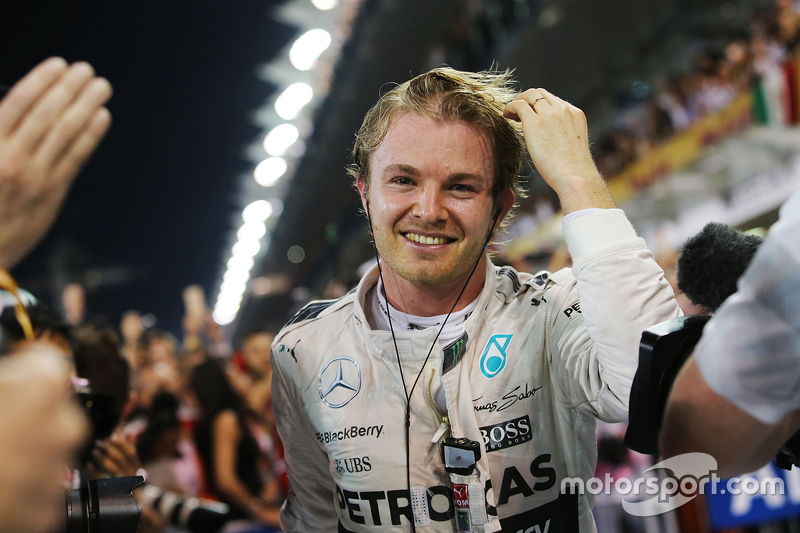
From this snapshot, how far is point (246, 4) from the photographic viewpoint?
3.29 metres

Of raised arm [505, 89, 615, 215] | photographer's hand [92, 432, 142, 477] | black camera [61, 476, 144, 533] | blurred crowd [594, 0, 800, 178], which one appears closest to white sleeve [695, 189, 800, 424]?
raised arm [505, 89, 615, 215]

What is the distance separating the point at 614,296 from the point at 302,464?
0.95m

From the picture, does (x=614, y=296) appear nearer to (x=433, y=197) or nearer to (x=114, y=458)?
(x=433, y=197)

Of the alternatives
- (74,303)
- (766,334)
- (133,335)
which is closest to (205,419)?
(74,303)

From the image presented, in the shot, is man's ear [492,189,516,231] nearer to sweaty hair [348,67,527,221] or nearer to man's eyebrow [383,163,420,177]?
sweaty hair [348,67,527,221]

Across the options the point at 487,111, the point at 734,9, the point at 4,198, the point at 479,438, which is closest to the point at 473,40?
the point at 487,111

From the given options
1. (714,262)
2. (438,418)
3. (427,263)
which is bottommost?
(438,418)

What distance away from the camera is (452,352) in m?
1.45

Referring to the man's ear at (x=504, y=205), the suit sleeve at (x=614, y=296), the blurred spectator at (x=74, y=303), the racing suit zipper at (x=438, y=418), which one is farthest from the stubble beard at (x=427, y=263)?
the blurred spectator at (x=74, y=303)

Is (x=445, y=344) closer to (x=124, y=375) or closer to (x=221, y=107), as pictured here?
(x=124, y=375)

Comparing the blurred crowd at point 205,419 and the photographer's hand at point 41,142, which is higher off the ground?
the photographer's hand at point 41,142

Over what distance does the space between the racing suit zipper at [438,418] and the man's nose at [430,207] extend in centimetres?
35

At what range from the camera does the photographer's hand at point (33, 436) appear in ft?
1.90

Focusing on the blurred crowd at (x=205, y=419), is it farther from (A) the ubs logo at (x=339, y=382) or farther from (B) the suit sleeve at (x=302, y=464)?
(A) the ubs logo at (x=339, y=382)
